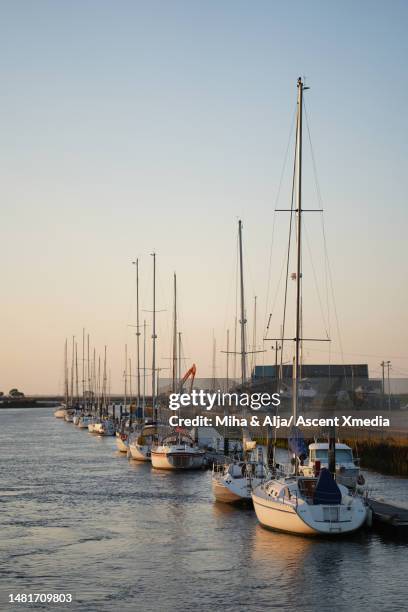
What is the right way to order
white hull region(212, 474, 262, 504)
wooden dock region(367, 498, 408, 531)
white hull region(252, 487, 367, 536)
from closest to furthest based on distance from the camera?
white hull region(252, 487, 367, 536), wooden dock region(367, 498, 408, 531), white hull region(212, 474, 262, 504)

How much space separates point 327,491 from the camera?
108 ft

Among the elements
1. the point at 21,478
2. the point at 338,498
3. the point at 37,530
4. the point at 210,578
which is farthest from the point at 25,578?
the point at 21,478

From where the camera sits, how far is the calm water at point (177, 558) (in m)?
26.5

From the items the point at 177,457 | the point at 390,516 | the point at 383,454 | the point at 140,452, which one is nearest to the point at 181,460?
the point at 177,457

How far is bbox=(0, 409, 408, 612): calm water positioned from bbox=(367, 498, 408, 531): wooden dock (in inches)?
32.5

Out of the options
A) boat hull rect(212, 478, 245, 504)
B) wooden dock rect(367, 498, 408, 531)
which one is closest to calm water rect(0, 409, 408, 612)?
boat hull rect(212, 478, 245, 504)

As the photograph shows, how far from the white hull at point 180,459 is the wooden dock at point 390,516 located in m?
24.3

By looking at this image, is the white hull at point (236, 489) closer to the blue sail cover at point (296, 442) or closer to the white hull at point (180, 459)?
the blue sail cover at point (296, 442)

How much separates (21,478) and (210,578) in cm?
3295

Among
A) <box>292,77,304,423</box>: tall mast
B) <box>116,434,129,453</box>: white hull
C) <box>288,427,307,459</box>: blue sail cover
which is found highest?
<box>292,77,304,423</box>: tall mast

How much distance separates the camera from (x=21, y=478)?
59281 mm

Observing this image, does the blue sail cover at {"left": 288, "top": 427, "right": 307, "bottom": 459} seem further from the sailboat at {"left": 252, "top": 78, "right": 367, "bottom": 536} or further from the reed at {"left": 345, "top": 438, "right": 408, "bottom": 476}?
the reed at {"left": 345, "top": 438, "right": 408, "bottom": 476}

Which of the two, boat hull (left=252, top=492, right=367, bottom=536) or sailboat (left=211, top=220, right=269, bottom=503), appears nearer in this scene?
boat hull (left=252, top=492, right=367, bottom=536)

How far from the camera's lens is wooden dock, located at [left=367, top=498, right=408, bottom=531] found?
3484 cm
